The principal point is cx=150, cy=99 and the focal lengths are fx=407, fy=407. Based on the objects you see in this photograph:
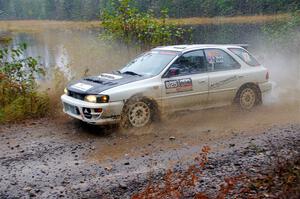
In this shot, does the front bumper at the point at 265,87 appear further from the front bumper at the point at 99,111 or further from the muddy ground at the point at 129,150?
the front bumper at the point at 99,111

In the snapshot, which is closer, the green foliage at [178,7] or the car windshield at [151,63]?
the car windshield at [151,63]

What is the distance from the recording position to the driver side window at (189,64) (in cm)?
855

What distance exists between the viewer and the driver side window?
855 centimetres

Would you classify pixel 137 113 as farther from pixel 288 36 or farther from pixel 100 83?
pixel 288 36

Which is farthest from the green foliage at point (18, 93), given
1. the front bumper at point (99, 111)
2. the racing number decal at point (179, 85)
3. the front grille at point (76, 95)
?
the racing number decal at point (179, 85)

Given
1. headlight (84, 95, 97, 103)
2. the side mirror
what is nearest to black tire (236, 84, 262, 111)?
the side mirror

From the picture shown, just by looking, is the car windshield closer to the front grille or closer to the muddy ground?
the muddy ground

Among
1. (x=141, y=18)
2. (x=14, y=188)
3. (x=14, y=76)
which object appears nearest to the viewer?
(x=14, y=188)

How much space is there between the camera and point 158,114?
8.41 m

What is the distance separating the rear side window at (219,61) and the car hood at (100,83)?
1.73 meters

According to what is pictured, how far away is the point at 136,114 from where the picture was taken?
321 inches

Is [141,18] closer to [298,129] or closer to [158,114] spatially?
[158,114]

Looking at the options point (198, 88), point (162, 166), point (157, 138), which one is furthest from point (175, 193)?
point (198, 88)

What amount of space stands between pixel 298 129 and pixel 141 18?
6914mm
